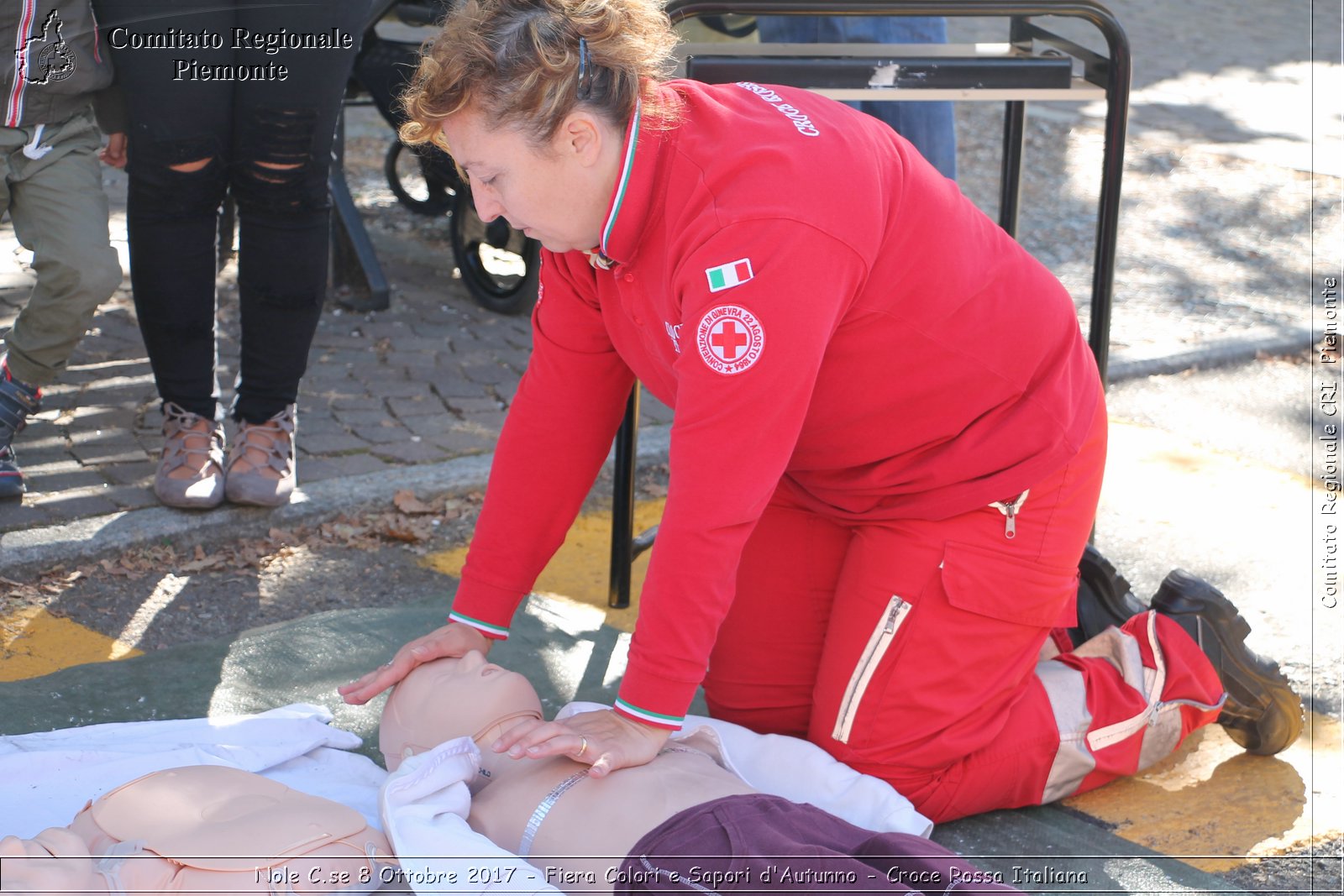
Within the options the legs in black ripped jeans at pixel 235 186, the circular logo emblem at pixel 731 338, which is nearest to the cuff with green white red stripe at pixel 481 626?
the circular logo emblem at pixel 731 338

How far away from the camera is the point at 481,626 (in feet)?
8.08

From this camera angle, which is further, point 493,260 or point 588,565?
point 493,260

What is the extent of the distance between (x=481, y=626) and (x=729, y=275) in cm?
89

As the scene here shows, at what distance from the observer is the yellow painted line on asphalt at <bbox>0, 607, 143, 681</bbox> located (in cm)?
282

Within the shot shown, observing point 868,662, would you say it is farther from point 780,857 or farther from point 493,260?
point 493,260

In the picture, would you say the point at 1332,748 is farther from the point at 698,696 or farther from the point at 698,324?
the point at 698,324

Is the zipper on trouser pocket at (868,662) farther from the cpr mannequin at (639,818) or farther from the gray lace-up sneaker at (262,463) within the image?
the gray lace-up sneaker at (262,463)

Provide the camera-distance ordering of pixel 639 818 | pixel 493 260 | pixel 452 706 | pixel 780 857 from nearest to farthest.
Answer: pixel 780 857
pixel 639 818
pixel 452 706
pixel 493 260

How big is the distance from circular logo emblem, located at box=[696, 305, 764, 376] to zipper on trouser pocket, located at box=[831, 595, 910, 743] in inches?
26.6

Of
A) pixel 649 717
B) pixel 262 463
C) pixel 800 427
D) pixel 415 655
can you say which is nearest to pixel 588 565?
pixel 262 463

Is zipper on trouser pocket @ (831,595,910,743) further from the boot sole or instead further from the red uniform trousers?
the boot sole

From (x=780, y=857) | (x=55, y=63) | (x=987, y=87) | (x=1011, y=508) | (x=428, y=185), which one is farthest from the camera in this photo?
(x=428, y=185)

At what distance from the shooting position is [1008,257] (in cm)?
234

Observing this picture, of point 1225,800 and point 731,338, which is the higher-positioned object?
point 731,338
